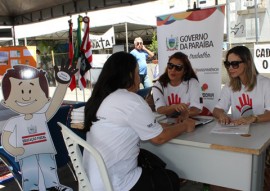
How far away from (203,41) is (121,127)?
7.07ft

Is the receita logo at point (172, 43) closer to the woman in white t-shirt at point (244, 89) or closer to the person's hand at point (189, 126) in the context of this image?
the woman in white t-shirt at point (244, 89)

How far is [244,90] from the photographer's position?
2.08 metres

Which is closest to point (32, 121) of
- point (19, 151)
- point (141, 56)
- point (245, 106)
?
point (19, 151)

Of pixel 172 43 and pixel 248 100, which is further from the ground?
pixel 172 43

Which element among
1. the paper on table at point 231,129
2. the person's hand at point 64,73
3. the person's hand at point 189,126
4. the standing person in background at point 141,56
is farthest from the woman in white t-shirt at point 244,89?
the standing person in background at point 141,56

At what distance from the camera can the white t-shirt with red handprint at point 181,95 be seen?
95.0 inches

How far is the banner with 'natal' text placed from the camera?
311 cm

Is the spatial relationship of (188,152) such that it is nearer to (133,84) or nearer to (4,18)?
(133,84)

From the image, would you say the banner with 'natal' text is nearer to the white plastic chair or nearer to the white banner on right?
the white banner on right

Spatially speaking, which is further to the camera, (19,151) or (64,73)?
(64,73)

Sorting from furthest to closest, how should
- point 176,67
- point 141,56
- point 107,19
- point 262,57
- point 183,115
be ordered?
1. point 141,56
2. point 107,19
3. point 262,57
4. point 176,67
5. point 183,115

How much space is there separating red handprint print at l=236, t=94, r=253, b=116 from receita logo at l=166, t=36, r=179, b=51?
4.92ft

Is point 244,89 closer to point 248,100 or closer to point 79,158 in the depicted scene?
point 248,100

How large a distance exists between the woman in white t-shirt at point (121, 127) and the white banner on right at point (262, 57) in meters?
3.22
